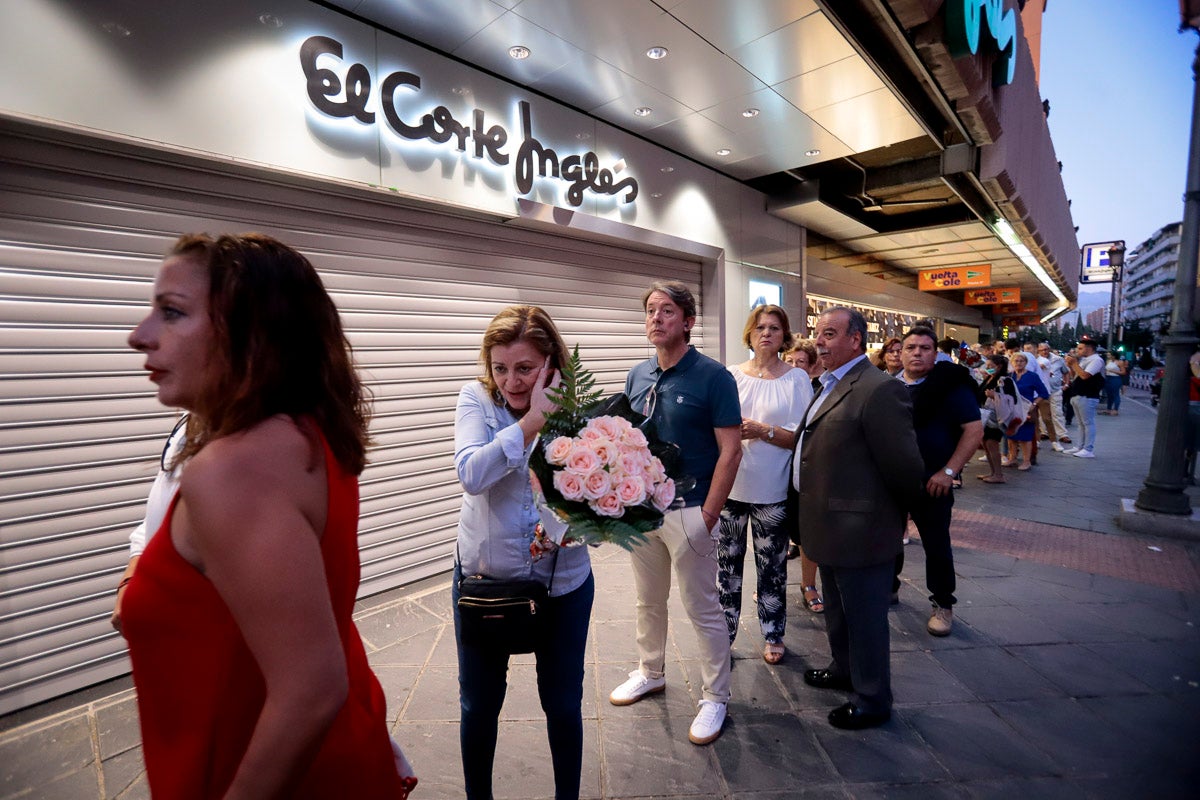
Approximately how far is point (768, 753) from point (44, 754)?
11.6 ft

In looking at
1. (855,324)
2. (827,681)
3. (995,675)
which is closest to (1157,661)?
(995,675)

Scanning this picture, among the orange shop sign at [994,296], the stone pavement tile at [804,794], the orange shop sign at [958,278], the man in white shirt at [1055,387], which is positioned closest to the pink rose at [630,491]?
the stone pavement tile at [804,794]

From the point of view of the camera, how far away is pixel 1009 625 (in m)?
3.82

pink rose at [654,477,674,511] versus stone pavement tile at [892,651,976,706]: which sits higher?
pink rose at [654,477,674,511]

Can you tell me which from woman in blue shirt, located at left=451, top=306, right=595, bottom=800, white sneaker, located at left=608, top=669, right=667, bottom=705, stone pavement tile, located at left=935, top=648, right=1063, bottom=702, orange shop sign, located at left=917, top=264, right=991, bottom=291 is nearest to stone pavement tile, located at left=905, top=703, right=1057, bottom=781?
stone pavement tile, located at left=935, top=648, right=1063, bottom=702

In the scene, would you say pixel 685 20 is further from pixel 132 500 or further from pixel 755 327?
pixel 132 500

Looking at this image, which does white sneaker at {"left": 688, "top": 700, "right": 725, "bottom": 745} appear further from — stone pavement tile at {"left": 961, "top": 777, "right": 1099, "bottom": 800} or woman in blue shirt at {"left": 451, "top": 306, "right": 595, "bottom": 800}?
stone pavement tile at {"left": 961, "top": 777, "right": 1099, "bottom": 800}

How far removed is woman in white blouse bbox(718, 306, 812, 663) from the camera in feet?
10.8

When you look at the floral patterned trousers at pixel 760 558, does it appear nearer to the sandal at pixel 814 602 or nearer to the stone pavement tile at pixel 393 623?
the sandal at pixel 814 602

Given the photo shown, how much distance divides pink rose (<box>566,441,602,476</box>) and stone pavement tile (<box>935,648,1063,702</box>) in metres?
2.93

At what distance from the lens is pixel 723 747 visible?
264 cm

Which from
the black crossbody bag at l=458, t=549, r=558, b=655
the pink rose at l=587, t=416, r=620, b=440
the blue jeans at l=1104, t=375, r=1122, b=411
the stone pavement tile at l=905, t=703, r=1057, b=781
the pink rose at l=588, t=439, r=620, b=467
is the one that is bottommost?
the stone pavement tile at l=905, t=703, r=1057, b=781

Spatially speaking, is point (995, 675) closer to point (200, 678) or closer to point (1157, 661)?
point (1157, 661)

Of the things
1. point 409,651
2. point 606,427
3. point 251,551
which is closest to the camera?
point 251,551
